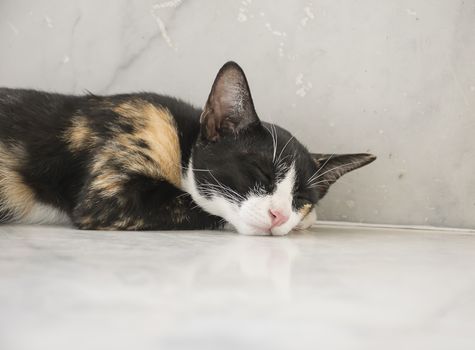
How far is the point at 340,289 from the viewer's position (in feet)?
2.45

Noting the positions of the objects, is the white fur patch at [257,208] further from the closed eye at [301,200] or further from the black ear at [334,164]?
the black ear at [334,164]

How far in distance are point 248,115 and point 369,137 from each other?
2.12 ft

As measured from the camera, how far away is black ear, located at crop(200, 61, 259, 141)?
1.45m

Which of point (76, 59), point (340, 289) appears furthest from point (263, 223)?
point (76, 59)

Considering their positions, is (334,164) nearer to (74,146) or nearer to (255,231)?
(255,231)

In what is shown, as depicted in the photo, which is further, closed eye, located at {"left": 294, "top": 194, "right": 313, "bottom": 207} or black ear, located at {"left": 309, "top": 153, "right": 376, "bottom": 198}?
black ear, located at {"left": 309, "top": 153, "right": 376, "bottom": 198}

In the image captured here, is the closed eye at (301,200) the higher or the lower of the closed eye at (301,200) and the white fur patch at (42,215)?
the higher

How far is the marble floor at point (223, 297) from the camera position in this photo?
528mm

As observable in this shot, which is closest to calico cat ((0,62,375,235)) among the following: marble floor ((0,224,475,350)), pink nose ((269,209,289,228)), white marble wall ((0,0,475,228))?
pink nose ((269,209,289,228))

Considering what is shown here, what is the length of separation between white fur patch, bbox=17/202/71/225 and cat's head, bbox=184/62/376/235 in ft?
1.27

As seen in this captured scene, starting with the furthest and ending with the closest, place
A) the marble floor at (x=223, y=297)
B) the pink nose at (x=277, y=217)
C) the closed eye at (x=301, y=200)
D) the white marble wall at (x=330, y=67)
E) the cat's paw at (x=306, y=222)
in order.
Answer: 1. the white marble wall at (x=330, y=67)
2. the cat's paw at (x=306, y=222)
3. the closed eye at (x=301, y=200)
4. the pink nose at (x=277, y=217)
5. the marble floor at (x=223, y=297)

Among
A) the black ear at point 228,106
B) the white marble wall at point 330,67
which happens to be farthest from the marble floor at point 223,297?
the white marble wall at point 330,67

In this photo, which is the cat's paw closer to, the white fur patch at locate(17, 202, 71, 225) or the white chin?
the white chin

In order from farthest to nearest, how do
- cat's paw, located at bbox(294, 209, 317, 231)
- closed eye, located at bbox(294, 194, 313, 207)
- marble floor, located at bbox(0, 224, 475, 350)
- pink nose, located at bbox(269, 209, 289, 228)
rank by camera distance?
1. cat's paw, located at bbox(294, 209, 317, 231)
2. closed eye, located at bbox(294, 194, 313, 207)
3. pink nose, located at bbox(269, 209, 289, 228)
4. marble floor, located at bbox(0, 224, 475, 350)
